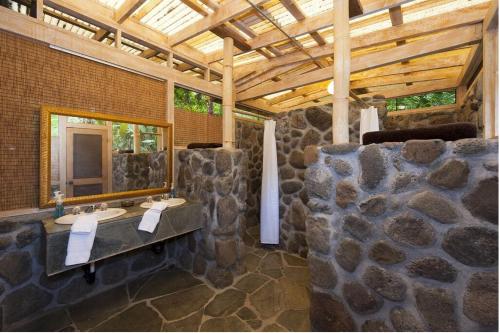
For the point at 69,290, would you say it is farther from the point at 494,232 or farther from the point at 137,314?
the point at 494,232

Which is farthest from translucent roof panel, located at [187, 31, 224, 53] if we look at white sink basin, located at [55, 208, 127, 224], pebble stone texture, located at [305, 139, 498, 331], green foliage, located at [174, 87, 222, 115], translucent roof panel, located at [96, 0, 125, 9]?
white sink basin, located at [55, 208, 127, 224]

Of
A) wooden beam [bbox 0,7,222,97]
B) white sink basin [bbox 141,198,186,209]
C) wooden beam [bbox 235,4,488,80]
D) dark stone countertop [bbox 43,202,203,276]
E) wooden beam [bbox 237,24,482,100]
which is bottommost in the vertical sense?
dark stone countertop [bbox 43,202,203,276]

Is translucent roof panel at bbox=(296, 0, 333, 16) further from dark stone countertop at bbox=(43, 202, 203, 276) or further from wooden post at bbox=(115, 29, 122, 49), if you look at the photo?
dark stone countertop at bbox=(43, 202, 203, 276)

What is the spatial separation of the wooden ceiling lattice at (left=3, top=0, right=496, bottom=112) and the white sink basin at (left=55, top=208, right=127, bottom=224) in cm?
186

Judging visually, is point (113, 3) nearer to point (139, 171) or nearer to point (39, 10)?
point (39, 10)

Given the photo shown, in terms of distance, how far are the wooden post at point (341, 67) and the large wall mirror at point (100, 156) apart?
2124 millimetres

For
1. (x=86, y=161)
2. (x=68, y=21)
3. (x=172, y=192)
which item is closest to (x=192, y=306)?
(x=172, y=192)

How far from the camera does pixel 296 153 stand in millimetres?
3309

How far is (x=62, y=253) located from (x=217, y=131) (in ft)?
8.42

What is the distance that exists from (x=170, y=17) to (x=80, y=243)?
2.52 m

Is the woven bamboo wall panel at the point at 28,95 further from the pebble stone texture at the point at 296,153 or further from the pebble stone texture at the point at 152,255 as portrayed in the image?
the pebble stone texture at the point at 296,153

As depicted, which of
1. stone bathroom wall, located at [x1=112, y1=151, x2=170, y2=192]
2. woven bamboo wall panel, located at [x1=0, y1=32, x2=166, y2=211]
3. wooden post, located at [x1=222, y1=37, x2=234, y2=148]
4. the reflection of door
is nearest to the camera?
woven bamboo wall panel, located at [x1=0, y1=32, x2=166, y2=211]

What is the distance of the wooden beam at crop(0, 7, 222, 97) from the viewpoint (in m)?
1.78

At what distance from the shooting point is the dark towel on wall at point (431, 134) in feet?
3.80
